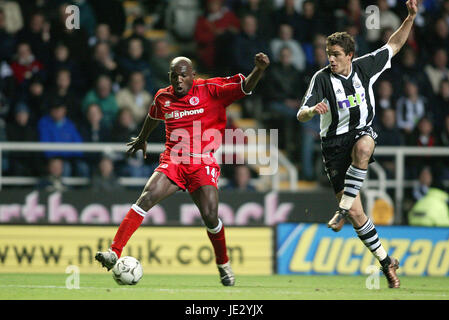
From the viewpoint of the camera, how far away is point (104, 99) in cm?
1347

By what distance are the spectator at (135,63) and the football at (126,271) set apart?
20.4 ft

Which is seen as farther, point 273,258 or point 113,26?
point 113,26

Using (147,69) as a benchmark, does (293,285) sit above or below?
below

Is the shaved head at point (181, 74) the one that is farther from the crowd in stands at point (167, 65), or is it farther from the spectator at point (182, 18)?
the spectator at point (182, 18)

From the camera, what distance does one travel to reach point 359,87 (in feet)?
27.7

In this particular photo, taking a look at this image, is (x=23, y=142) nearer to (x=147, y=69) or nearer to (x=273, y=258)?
(x=147, y=69)

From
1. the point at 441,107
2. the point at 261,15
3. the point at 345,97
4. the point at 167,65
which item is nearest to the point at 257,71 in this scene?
the point at 345,97

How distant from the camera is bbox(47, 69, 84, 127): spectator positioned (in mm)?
13062

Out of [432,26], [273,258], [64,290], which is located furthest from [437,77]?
[64,290]

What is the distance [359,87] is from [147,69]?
20.4 feet

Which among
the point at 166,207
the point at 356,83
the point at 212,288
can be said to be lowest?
the point at 212,288

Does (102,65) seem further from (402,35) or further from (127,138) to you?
(402,35)

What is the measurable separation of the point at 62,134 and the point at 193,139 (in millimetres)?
4805

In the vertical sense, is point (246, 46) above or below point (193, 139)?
above
